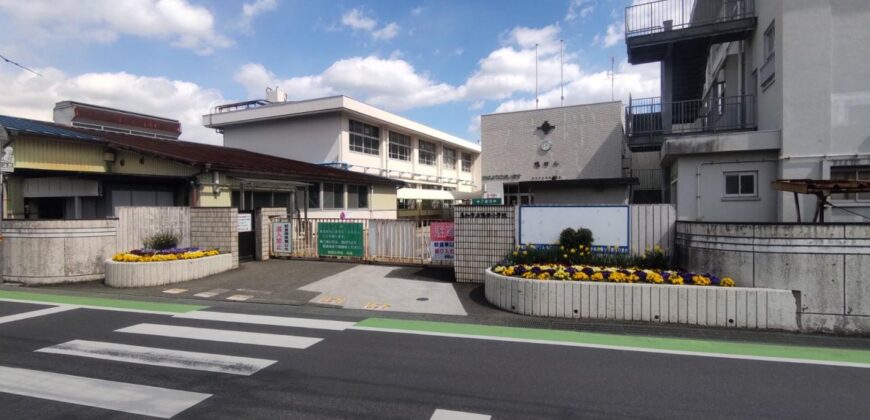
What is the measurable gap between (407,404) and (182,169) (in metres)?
13.0

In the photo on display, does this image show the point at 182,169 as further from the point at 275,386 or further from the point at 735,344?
the point at 735,344

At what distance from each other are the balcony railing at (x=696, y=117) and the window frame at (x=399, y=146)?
19.0m

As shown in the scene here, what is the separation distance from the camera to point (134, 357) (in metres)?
5.37

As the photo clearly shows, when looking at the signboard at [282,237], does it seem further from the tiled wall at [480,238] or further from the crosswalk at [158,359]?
the tiled wall at [480,238]

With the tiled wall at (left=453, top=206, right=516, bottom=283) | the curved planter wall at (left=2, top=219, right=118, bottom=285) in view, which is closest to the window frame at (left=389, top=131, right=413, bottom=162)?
the curved planter wall at (left=2, top=219, right=118, bottom=285)

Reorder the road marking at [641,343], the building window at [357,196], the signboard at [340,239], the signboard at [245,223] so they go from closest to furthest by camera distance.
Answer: the road marking at [641,343] → the signboard at [340,239] → the signboard at [245,223] → the building window at [357,196]

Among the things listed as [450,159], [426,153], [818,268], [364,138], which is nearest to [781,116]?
[818,268]

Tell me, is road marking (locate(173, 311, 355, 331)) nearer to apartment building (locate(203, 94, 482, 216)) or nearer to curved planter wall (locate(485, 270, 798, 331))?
curved planter wall (locate(485, 270, 798, 331))

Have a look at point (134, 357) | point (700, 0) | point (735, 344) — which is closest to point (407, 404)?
point (134, 357)

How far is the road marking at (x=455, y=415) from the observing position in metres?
3.79

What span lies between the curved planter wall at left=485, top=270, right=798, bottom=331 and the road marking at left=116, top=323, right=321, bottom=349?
11.8 ft

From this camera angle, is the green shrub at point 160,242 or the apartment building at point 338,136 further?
the apartment building at point 338,136

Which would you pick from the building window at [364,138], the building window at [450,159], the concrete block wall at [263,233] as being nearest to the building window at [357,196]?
the building window at [364,138]

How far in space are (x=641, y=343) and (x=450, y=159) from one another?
3955cm
